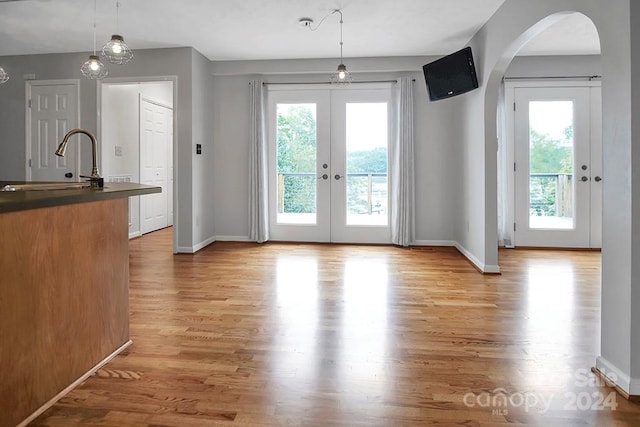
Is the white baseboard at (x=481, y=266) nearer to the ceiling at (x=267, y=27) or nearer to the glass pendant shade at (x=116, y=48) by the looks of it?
the ceiling at (x=267, y=27)

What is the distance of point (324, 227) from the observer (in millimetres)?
6254

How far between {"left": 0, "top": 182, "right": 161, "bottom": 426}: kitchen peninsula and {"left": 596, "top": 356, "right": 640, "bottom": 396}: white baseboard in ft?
8.44

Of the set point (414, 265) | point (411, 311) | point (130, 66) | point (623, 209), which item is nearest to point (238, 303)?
point (411, 311)

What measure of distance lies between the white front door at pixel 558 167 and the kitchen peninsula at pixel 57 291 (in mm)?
5145

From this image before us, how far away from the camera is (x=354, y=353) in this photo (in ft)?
7.80

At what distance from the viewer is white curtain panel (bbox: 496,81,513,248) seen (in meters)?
5.79

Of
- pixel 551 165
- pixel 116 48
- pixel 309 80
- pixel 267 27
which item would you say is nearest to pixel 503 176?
pixel 551 165

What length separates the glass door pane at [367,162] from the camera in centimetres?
609

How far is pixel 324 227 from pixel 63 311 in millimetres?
4510

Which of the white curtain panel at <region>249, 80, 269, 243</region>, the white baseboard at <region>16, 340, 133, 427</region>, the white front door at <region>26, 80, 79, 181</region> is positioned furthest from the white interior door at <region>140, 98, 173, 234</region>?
the white baseboard at <region>16, 340, 133, 427</region>

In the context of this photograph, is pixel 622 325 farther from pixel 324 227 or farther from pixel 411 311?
pixel 324 227

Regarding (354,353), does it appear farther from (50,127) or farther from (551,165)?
(50,127)

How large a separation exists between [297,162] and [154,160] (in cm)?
282

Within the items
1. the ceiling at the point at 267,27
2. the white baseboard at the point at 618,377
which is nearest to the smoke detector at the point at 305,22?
the ceiling at the point at 267,27
